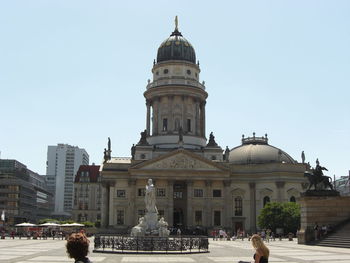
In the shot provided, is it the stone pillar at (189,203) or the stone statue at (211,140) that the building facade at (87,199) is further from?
the stone pillar at (189,203)

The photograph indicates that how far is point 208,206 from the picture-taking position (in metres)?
92.9

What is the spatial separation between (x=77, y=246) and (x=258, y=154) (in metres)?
97.0

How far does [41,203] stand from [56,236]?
9641 centimetres

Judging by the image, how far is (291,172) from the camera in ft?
311

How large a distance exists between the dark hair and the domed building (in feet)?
274

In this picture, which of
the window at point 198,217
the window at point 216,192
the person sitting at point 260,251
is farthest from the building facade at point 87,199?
the person sitting at point 260,251

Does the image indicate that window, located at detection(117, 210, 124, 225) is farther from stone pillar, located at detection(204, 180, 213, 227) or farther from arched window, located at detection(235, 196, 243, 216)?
arched window, located at detection(235, 196, 243, 216)

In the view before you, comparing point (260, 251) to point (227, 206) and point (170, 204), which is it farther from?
point (227, 206)

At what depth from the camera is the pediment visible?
92.3m

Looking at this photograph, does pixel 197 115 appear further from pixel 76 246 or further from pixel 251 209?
pixel 76 246

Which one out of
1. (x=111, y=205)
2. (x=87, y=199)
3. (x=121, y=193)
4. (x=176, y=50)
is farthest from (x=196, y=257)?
(x=87, y=199)

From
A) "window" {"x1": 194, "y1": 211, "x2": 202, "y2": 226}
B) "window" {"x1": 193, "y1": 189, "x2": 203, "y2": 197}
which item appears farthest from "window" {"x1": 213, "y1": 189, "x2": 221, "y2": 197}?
"window" {"x1": 194, "y1": 211, "x2": 202, "y2": 226}

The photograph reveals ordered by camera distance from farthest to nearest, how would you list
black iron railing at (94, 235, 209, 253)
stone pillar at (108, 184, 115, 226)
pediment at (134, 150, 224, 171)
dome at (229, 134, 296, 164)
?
dome at (229, 134, 296, 164)
stone pillar at (108, 184, 115, 226)
pediment at (134, 150, 224, 171)
black iron railing at (94, 235, 209, 253)

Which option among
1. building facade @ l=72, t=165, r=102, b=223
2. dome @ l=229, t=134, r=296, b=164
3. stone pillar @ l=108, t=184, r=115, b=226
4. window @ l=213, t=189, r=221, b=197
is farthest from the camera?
building facade @ l=72, t=165, r=102, b=223
